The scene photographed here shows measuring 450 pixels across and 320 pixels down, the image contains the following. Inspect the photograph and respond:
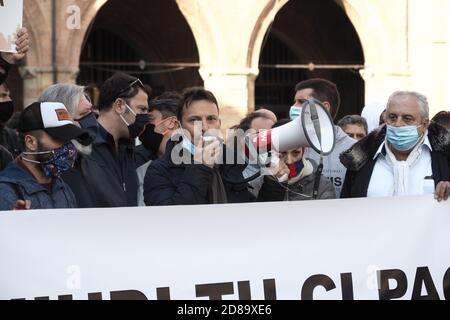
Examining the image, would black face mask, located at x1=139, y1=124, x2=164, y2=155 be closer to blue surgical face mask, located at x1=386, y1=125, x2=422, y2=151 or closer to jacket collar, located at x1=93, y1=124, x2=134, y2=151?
jacket collar, located at x1=93, y1=124, x2=134, y2=151

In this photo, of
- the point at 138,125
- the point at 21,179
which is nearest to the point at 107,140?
the point at 138,125

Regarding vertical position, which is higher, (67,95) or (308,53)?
(308,53)

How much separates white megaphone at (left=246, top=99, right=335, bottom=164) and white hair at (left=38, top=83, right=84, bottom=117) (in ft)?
3.77

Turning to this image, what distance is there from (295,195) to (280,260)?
88 cm

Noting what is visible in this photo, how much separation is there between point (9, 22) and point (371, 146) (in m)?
1.94

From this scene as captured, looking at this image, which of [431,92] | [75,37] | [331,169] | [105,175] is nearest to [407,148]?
[331,169]

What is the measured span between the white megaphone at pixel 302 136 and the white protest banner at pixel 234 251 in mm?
512

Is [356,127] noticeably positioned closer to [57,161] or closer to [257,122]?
[257,122]

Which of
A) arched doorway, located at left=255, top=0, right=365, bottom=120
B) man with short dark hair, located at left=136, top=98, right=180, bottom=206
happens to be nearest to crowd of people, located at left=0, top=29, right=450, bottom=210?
man with short dark hair, located at left=136, top=98, right=180, bottom=206

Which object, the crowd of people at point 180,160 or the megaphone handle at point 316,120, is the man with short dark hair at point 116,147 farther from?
the megaphone handle at point 316,120

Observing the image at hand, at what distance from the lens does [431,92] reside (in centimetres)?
1873

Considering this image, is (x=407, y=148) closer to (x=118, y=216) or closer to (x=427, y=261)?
(x=427, y=261)

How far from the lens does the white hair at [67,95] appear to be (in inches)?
245

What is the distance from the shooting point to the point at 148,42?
2166 cm
